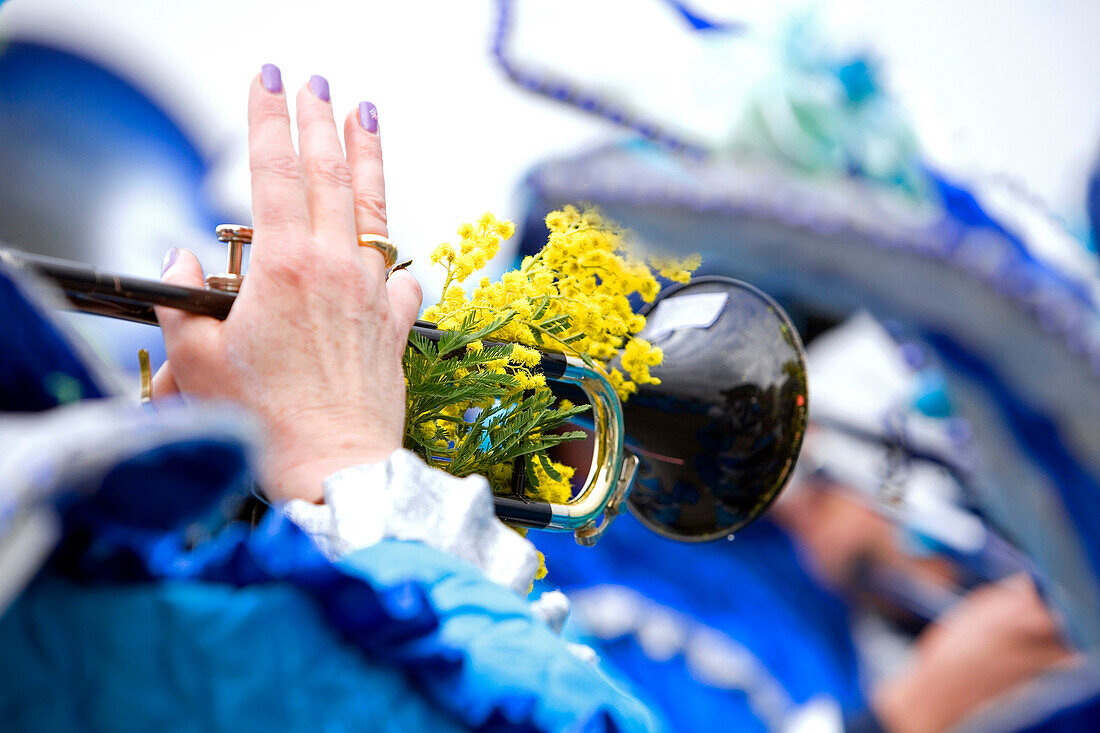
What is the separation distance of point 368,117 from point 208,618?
317 millimetres

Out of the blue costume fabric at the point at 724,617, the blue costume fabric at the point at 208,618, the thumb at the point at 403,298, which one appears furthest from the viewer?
the blue costume fabric at the point at 724,617

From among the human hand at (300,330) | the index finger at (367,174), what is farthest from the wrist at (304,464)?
the index finger at (367,174)

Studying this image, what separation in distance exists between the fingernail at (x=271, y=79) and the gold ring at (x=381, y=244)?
86 mm

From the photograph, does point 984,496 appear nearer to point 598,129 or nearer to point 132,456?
point 598,129

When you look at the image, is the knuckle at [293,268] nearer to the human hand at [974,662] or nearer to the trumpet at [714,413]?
the trumpet at [714,413]

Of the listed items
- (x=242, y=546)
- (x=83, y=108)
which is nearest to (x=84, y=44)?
(x=83, y=108)

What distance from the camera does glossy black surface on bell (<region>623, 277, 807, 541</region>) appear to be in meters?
0.66

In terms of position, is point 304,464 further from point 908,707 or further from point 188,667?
point 908,707

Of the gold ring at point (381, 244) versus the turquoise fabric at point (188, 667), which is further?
the gold ring at point (381, 244)

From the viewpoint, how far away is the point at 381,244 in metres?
0.42

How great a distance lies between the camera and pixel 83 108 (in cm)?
166

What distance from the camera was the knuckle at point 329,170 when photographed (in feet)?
1.31

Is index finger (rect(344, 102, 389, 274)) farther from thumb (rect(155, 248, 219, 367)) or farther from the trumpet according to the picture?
the trumpet

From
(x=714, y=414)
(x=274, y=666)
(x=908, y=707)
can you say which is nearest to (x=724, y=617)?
(x=908, y=707)
